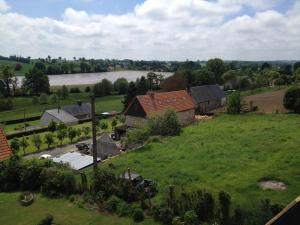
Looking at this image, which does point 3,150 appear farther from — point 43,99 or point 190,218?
point 43,99

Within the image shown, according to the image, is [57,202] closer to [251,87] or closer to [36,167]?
[36,167]

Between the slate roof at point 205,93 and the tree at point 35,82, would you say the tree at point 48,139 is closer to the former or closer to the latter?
the slate roof at point 205,93

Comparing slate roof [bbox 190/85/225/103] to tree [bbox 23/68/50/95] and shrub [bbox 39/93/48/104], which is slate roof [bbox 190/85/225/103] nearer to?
shrub [bbox 39/93/48/104]

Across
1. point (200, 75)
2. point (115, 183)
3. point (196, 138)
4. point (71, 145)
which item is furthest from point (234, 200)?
point (200, 75)

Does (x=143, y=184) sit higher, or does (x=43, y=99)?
(x=143, y=184)

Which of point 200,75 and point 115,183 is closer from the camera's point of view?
point 115,183

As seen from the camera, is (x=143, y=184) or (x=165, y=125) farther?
(x=165, y=125)

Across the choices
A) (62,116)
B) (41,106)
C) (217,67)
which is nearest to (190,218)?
(62,116)
